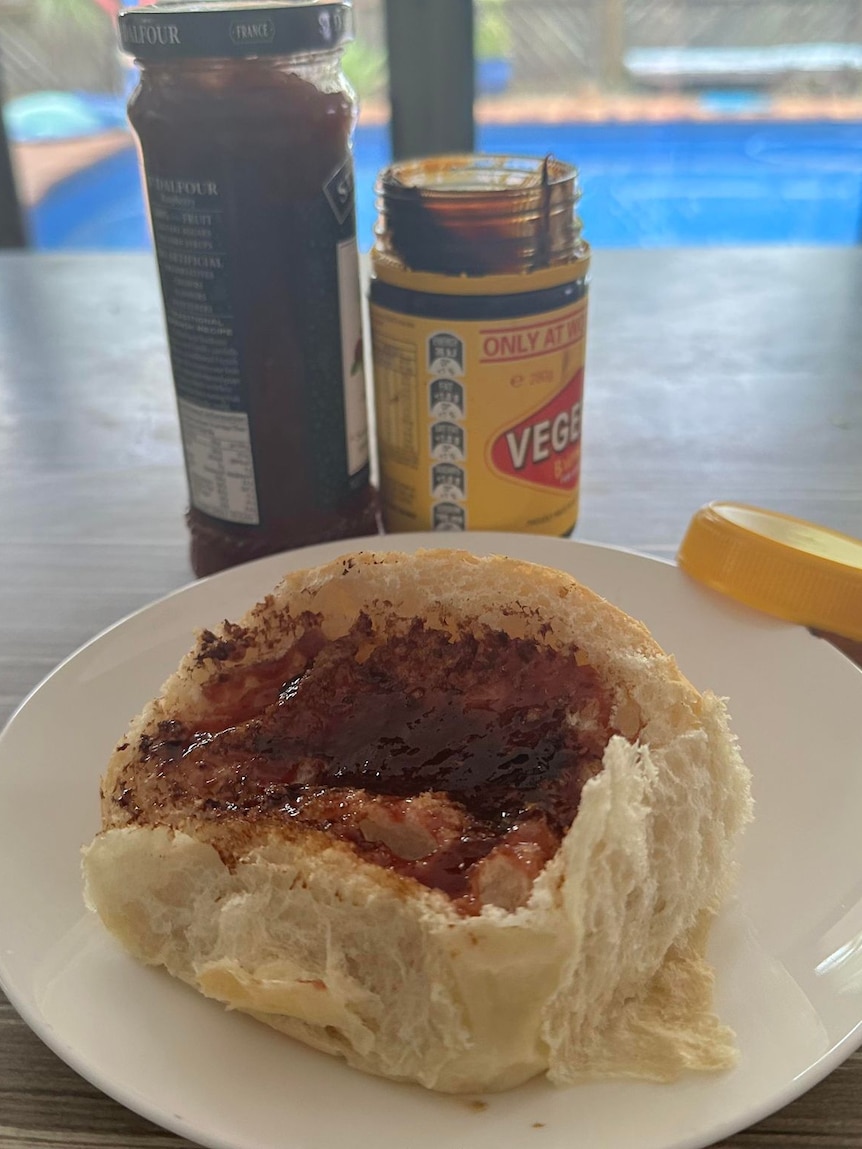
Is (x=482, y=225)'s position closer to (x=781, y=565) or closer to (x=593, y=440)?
(x=781, y=565)

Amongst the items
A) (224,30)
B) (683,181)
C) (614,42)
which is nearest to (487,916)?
(224,30)

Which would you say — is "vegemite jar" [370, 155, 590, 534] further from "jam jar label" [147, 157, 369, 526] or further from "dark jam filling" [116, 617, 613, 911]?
"dark jam filling" [116, 617, 613, 911]

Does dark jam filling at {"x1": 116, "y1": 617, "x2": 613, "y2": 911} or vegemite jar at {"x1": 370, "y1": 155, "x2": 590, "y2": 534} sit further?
vegemite jar at {"x1": 370, "y1": 155, "x2": 590, "y2": 534}

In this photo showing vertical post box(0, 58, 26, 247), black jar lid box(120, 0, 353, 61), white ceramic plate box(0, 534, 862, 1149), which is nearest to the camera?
white ceramic plate box(0, 534, 862, 1149)

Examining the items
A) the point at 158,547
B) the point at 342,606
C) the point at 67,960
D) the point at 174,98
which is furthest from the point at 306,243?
the point at 67,960

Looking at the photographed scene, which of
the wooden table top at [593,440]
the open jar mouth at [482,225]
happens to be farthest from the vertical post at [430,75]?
the open jar mouth at [482,225]

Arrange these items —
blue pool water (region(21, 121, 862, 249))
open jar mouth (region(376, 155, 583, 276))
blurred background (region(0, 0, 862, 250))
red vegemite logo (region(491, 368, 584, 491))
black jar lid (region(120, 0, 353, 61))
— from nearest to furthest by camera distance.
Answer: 1. black jar lid (region(120, 0, 353, 61))
2. open jar mouth (region(376, 155, 583, 276))
3. red vegemite logo (region(491, 368, 584, 491))
4. blurred background (region(0, 0, 862, 250))
5. blue pool water (region(21, 121, 862, 249))

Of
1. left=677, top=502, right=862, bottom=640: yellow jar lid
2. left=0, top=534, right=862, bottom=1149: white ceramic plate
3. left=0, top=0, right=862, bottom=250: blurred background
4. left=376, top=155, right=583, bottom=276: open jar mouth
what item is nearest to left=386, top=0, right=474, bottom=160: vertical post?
left=0, top=0, right=862, bottom=250: blurred background
